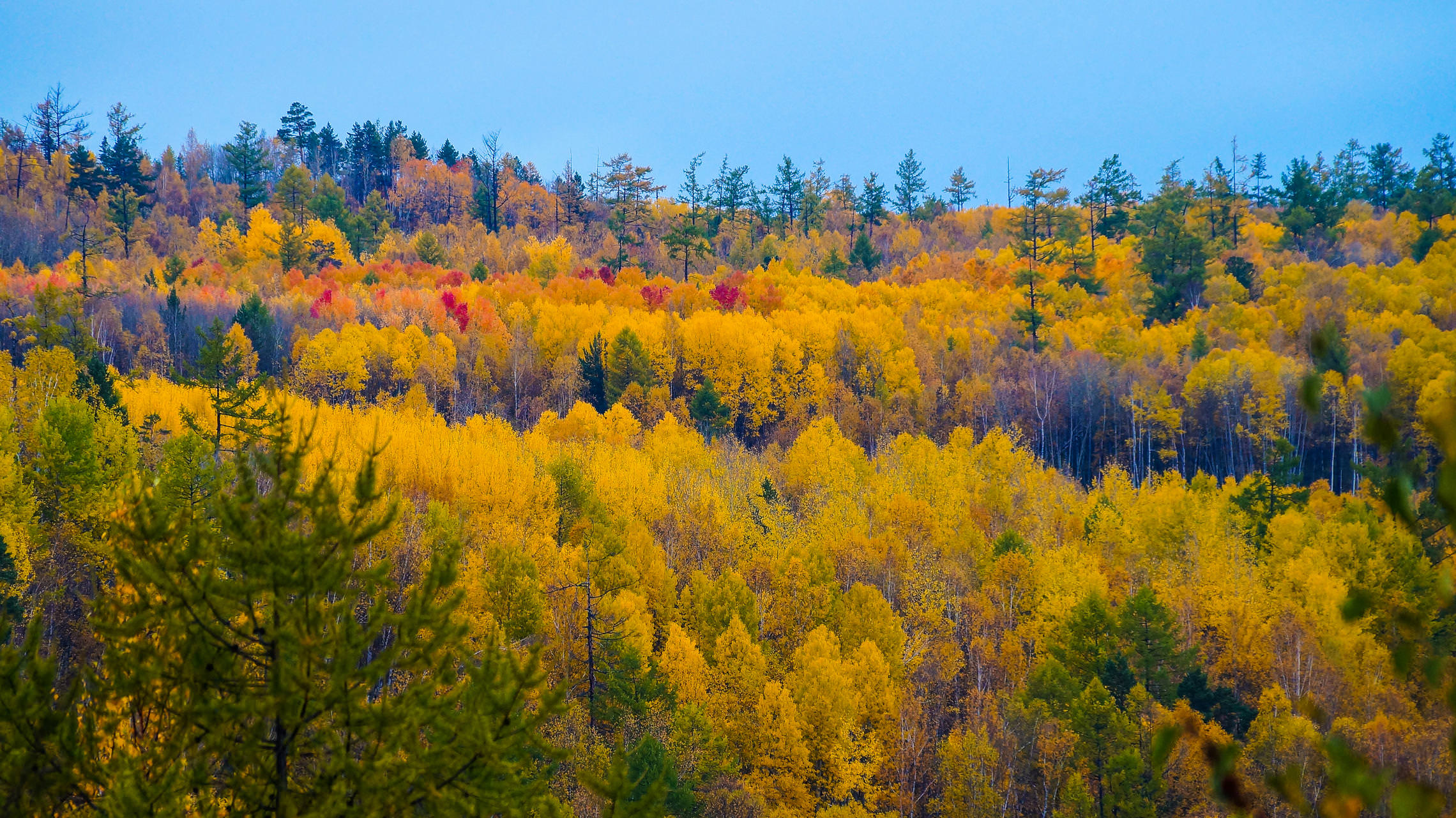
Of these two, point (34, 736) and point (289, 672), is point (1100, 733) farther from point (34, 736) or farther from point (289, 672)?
point (34, 736)

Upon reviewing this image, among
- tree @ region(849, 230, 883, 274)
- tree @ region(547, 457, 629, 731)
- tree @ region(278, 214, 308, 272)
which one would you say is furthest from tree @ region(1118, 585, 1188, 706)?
tree @ region(278, 214, 308, 272)

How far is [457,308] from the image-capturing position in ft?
228

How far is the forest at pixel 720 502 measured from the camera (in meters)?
7.24

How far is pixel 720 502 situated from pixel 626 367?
802 inches

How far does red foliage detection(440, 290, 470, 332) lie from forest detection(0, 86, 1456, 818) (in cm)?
43

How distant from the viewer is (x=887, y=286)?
81.4 m

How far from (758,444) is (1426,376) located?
40274 millimetres

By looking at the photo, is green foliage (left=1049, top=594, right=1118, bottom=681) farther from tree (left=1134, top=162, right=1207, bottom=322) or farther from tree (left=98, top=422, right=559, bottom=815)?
tree (left=1134, top=162, right=1207, bottom=322)

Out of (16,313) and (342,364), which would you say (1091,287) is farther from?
(16,313)

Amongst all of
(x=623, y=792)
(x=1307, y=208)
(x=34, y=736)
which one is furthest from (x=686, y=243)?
(x=34, y=736)

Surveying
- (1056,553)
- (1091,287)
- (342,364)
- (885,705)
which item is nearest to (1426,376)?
(1091,287)

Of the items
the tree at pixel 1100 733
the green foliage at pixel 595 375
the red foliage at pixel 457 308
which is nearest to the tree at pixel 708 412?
the green foliage at pixel 595 375

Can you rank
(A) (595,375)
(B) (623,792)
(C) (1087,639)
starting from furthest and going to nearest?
(A) (595,375)
(C) (1087,639)
(B) (623,792)

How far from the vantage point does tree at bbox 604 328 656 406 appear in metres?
60.5
